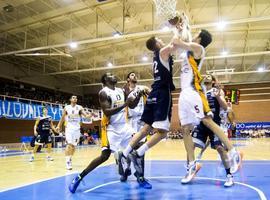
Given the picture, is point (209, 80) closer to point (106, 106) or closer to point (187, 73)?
point (187, 73)

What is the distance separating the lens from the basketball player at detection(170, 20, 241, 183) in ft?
12.9

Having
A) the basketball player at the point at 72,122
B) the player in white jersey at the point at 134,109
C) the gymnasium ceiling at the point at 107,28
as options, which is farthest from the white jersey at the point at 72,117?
the gymnasium ceiling at the point at 107,28

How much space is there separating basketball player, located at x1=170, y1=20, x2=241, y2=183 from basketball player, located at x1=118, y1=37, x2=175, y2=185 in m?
0.20

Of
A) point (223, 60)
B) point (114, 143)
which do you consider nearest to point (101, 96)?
point (114, 143)

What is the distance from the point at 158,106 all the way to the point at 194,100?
1.62 ft

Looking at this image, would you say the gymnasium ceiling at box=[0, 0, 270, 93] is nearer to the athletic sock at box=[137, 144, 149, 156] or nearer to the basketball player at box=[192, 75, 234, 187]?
the basketball player at box=[192, 75, 234, 187]

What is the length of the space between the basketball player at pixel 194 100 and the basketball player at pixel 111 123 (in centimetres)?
74

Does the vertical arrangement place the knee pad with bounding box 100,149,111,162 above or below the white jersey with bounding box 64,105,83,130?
below

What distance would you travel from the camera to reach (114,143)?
4449mm

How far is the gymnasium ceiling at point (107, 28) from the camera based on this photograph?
1541 centimetres

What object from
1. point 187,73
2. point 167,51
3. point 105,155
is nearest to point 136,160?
point 105,155

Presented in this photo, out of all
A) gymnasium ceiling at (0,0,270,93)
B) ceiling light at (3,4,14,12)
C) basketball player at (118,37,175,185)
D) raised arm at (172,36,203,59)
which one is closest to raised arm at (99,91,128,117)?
basketball player at (118,37,175,185)

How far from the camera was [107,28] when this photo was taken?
59.5 feet

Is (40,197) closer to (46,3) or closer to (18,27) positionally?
(46,3)
